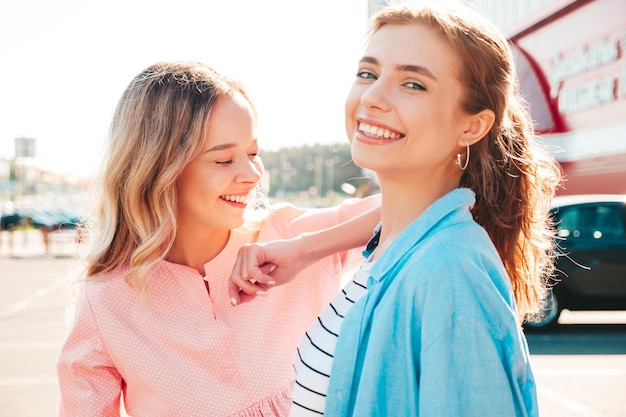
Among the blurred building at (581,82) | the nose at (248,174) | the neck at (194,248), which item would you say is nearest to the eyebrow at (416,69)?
the nose at (248,174)

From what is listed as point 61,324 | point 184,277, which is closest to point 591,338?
point 61,324

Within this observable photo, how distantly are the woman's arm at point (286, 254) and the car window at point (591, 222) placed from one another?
669 cm

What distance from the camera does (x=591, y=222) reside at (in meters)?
8.36

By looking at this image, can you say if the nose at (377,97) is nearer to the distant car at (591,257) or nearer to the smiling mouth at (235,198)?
the smiling mouth at (235,198)

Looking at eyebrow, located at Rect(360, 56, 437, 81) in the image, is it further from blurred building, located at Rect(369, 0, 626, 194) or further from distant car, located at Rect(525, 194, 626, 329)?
blurred building, located at Rect(369, 0, 626, 194)

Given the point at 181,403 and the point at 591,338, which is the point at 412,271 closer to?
the point at 181,403

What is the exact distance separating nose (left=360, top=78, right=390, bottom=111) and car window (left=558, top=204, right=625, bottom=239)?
23.7ft

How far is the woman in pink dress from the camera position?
1931mm

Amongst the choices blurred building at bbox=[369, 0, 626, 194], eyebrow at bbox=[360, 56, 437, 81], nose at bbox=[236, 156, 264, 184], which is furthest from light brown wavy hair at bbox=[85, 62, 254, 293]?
blurred building at bbox=[369, 0, 626, 194]

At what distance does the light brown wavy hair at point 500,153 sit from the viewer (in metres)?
1.63

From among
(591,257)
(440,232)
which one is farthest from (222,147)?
(591,257)

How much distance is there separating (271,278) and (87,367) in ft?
1.79

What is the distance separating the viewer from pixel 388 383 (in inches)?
54.9

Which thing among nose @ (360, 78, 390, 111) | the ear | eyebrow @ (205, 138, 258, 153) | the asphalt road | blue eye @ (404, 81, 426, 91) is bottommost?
the asphalt road
